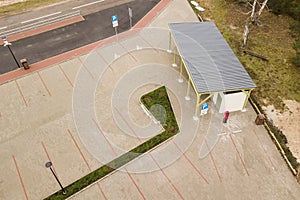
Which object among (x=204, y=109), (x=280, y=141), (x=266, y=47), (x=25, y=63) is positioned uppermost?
(x=25, y=63)

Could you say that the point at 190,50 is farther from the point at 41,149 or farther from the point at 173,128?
the point at 41,149

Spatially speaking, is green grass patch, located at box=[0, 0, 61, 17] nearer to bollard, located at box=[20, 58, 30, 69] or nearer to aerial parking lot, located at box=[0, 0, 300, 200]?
bollard, located at box=[20, 58, 30, 69]

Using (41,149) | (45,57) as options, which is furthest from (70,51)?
(41,149)

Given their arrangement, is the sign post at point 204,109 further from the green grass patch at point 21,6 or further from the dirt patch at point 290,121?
the green grass patch at point 21,6

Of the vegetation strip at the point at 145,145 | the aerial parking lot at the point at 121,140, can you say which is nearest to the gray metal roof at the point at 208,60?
A: the aerial parking lot at the point at 121,140

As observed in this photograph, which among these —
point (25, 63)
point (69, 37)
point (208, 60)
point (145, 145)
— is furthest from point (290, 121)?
point (25, 63)

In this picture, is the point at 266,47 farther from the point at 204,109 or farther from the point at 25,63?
the point at 25,63
